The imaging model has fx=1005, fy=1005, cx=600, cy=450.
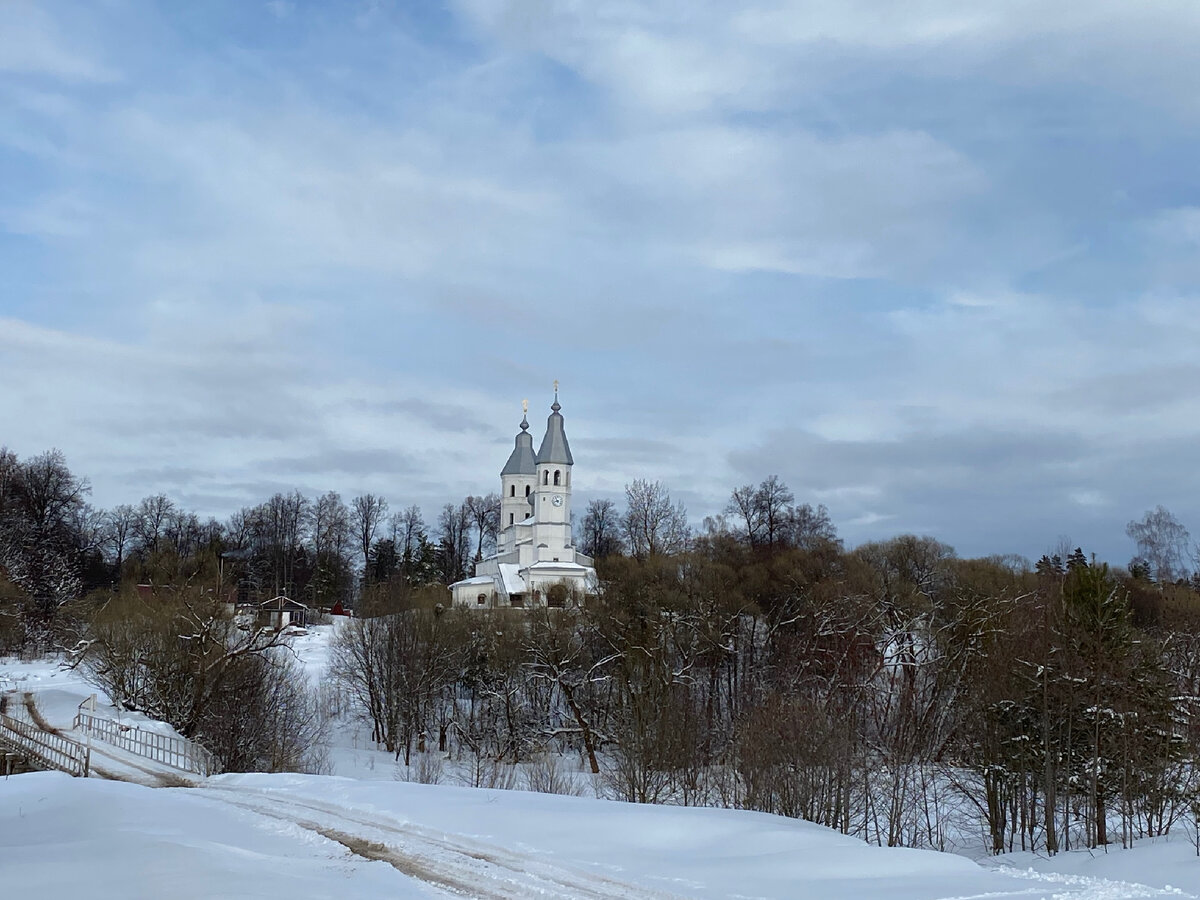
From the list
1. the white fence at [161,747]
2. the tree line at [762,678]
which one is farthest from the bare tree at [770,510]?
the white fence at [161,747]

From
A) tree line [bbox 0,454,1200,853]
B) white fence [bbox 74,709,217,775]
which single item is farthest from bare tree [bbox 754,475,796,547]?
white fence [bbox 74,709,217,775]

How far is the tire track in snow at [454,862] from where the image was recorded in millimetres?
11859

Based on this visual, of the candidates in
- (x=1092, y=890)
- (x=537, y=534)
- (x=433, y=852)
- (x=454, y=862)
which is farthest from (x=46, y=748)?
(x=537, y=534)

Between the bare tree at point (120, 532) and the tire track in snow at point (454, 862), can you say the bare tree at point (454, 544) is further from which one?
the tire track in snow at point (454, 862)

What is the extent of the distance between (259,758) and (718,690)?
22593 mm

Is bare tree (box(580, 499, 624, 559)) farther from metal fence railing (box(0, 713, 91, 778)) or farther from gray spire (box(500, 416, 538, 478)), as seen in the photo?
metal fence railing (box(0, 713, 91, 778))

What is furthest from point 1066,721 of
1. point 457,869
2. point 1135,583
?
point 1135,583

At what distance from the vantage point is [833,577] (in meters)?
49.2

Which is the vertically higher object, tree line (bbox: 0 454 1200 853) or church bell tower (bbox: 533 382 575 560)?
church bell tower (bbox: 533 382 575 560)

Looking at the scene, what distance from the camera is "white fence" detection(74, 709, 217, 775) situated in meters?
26.8

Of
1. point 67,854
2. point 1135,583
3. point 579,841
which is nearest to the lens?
point 67,854

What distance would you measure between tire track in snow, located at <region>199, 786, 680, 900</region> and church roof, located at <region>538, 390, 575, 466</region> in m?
66.2

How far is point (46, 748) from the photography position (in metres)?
27.1

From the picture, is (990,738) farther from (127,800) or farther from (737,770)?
(127,800)
